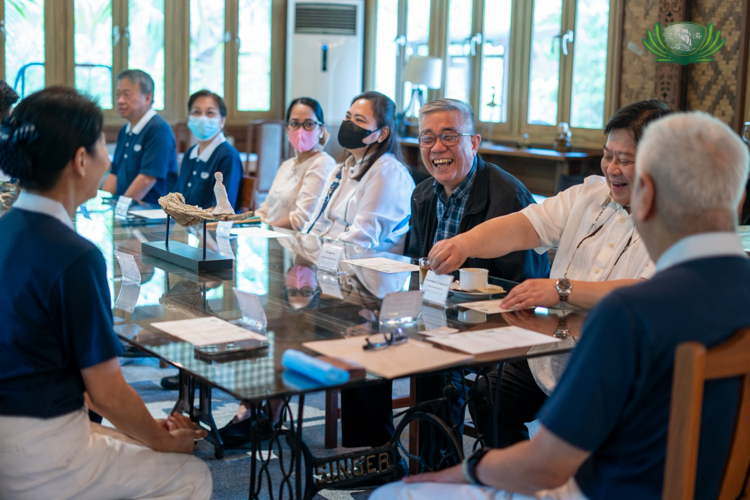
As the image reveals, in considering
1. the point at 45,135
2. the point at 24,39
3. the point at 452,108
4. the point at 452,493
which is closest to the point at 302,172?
the point at 452,108

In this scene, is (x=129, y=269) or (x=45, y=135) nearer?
(x=45, y=135)

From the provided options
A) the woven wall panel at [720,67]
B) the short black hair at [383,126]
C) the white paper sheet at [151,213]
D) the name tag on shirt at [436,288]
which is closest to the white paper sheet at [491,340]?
the name tag on shirt at [436,288]

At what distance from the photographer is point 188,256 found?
250 cm

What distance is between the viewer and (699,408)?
106cm

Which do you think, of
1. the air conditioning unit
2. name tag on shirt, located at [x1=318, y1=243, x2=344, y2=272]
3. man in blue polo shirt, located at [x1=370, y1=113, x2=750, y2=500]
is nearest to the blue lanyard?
name tag on shirt, located at [x1=318, y1=243, x2=344, y2=272]

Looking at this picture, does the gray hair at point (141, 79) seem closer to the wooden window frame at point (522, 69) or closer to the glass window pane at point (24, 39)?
the glass window pane at point (24, 39)

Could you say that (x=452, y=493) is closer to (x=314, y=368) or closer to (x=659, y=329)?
(x=314, y=368)

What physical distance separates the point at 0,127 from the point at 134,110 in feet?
11.7

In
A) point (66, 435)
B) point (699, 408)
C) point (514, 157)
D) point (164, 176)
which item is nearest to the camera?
point (699, 408)

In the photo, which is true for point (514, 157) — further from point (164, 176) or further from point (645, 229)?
point (645, 229)

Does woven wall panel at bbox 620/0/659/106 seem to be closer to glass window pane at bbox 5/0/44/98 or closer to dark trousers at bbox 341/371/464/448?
dark trousers at bbox 341/371/464/448

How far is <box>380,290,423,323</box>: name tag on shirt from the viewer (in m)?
1.77

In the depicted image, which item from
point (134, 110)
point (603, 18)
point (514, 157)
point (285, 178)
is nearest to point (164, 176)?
Answer: point (134, 110)

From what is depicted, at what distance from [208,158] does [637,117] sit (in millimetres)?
2813
